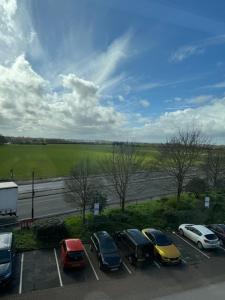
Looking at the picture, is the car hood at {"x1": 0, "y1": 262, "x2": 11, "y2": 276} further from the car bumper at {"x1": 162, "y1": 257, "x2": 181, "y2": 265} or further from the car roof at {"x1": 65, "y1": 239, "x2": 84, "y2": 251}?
the car bumper at {"x1": 162, "y1": 257, "x2": 181, "y2": 265}

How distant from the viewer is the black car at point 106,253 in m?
17.0

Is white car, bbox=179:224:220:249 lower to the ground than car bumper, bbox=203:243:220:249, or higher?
higher

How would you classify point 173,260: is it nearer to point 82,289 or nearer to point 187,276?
point 187,276

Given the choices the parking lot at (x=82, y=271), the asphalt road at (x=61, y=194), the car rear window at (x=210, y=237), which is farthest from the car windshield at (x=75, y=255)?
the car rear window at (x=210, y=237)

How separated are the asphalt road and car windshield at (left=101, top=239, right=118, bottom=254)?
884 centimetres

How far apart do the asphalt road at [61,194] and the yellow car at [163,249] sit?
9.50m

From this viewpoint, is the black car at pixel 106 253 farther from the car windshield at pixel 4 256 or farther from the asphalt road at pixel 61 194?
the asphalt road at pixel 61 194

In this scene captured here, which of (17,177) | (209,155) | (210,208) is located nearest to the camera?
(210,208)

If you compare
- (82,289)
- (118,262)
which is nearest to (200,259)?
(118,262)

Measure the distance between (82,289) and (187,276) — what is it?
652cm

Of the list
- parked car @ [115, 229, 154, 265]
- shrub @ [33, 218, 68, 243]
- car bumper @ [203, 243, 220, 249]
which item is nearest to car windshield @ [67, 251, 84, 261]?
parked car @ [115, 229, 154, 265]

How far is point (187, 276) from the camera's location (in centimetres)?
1695

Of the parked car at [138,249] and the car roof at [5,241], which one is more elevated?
the car roof at [5,241]

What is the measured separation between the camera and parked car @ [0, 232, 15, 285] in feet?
49.6
